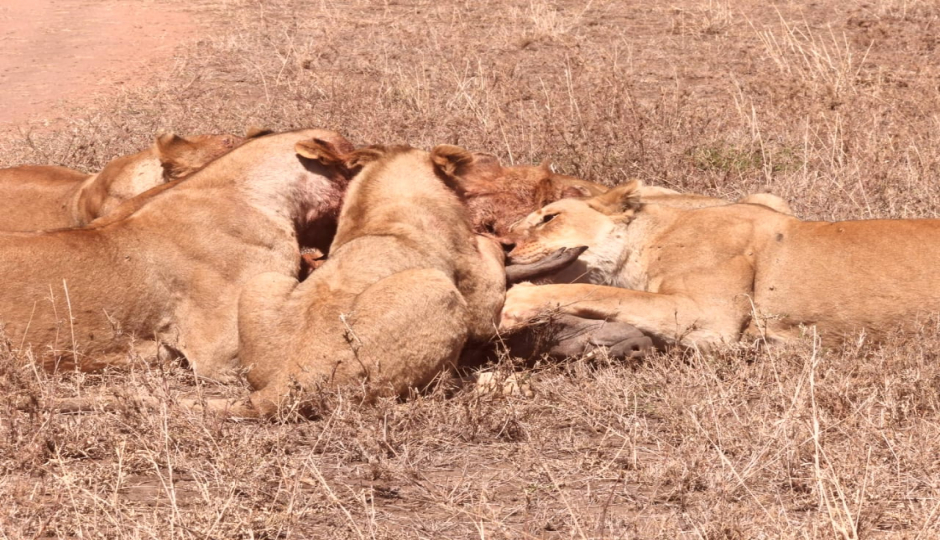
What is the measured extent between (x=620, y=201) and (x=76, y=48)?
9.25 meters

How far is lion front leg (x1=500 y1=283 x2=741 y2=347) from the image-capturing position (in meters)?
5.82

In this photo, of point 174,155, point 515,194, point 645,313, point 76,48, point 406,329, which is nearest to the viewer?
point 406,329

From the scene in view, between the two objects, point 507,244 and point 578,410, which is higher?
point 507,244

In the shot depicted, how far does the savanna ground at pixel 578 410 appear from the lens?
12.8 ft

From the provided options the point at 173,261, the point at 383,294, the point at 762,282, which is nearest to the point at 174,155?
the point at 173,261

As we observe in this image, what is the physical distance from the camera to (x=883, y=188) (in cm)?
776

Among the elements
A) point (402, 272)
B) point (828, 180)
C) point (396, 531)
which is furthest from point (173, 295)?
point (828, 180)

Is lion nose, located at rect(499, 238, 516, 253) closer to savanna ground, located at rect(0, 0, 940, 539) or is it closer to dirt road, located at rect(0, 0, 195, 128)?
savanna ground, located at rect(0, 0, 940, 539)

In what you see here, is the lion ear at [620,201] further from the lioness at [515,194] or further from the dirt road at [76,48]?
the dirt road at [76,48]

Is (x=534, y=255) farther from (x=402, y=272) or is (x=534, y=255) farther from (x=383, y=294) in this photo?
(x=383, y=294)

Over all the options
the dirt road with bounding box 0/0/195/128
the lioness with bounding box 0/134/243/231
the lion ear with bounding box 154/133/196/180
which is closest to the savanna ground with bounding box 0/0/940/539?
the dirt road with bounding box 0/0/195/128

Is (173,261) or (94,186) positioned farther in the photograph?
(94,186)

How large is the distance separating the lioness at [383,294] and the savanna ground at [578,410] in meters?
0.22

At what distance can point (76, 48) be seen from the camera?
13.6m
